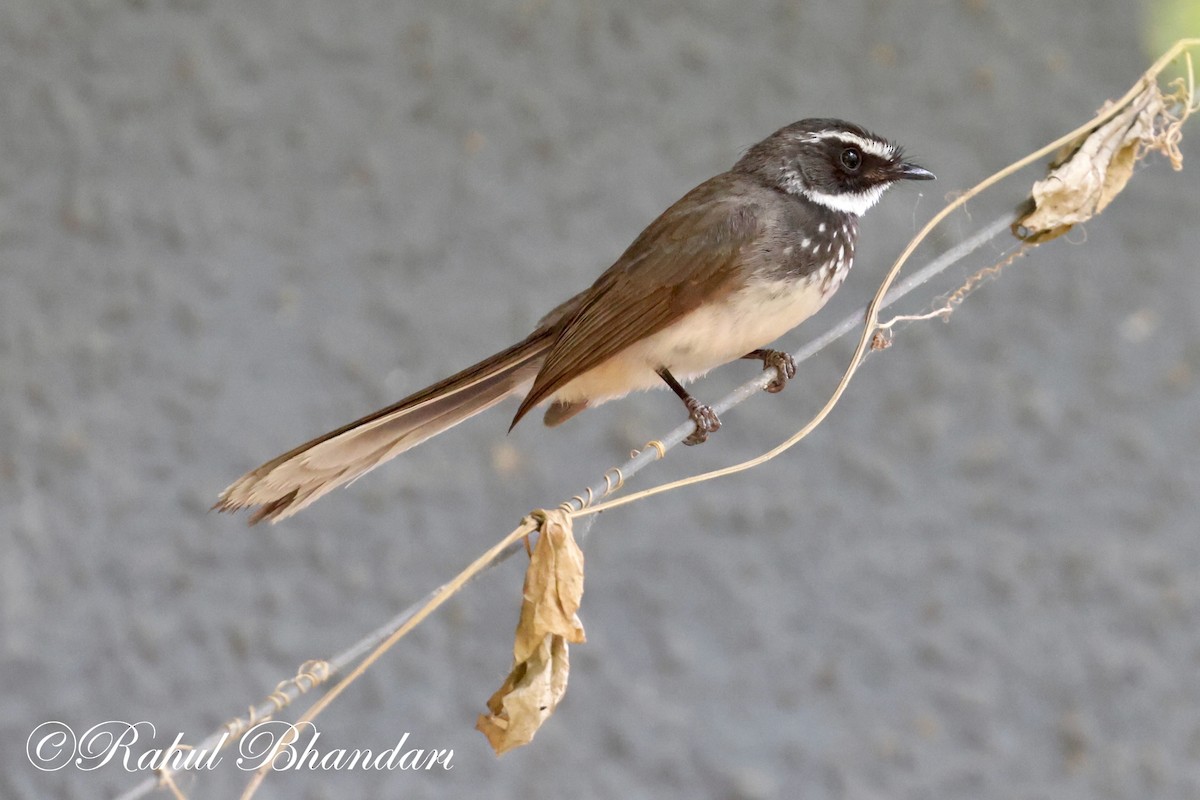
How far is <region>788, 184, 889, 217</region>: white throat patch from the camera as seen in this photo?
129 centimetres

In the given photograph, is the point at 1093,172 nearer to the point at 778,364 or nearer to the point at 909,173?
the point at 909,173

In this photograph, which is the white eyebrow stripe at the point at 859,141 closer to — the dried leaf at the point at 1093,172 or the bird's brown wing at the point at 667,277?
the bird's brown wing at the point at 667,277

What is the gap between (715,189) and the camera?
50.3 inches

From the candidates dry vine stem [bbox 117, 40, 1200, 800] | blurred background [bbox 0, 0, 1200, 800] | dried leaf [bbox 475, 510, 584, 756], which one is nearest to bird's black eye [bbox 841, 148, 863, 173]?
dry vine stem [bbox 117, 40, 1200, 800]

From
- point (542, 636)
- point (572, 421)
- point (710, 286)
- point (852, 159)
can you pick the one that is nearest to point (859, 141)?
point (852, 159)

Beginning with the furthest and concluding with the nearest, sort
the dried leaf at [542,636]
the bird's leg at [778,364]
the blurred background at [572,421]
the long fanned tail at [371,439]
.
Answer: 1. the blurred background at [572,421]
2. the bird's leg at [778,364]
3. the long fanned tail at [371,439]
4. the dried leaf at [542,636]

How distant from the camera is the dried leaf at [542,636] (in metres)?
0.80

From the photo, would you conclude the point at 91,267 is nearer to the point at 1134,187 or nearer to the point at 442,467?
the point at 442,467

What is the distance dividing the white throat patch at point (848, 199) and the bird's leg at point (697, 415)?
22 cm

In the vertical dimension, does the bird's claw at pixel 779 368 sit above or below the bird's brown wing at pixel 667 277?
below

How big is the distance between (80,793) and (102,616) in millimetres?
289

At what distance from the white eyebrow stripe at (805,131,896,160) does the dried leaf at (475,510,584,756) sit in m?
0.61

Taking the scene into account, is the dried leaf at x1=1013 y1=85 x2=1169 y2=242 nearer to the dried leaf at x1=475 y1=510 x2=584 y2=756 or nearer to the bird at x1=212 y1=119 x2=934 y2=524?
the bird at x1=212 y1=119 x2=934 y2=524

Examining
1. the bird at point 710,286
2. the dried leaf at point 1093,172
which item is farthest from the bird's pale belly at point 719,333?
the dried leaf at point 1093,172
